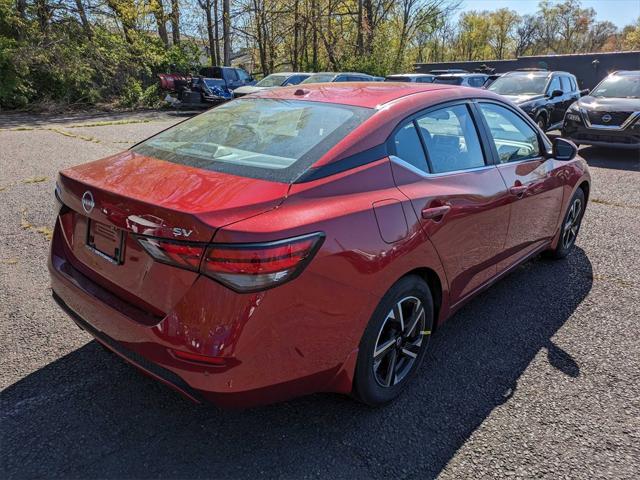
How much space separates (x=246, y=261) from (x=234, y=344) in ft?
1.07

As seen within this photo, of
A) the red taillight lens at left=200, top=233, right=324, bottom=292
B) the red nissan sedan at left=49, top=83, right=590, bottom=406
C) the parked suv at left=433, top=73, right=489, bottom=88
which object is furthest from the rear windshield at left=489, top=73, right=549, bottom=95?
the red taillight lens at left=200, top=233, right=324, bottom=292

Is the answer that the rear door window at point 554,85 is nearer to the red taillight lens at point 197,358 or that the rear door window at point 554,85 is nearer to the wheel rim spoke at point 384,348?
the wheel rim spoke at point 384,348

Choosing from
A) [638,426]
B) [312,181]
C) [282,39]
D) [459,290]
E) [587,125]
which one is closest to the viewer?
[312,181]

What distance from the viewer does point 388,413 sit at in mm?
2582

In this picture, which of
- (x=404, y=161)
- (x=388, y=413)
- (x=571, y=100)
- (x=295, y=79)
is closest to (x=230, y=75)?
(x=295, y=79)

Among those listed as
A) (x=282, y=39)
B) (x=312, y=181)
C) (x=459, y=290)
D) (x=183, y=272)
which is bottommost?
(x=459, y=290)

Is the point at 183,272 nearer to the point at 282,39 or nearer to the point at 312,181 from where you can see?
the point at 312,181

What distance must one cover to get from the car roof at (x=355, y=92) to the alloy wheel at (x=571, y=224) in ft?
6.94

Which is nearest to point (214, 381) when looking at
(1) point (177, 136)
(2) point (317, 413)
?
(2) point (317, 413)

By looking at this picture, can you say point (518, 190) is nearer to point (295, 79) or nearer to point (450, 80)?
point (450, 80)

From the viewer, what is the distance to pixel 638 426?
252cm

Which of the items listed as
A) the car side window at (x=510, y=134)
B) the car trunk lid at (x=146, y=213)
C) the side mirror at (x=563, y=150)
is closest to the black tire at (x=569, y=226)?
the side mirror at (x=563, y=150)

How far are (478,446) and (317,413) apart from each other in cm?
82

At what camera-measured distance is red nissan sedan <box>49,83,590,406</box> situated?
190 centimetres
